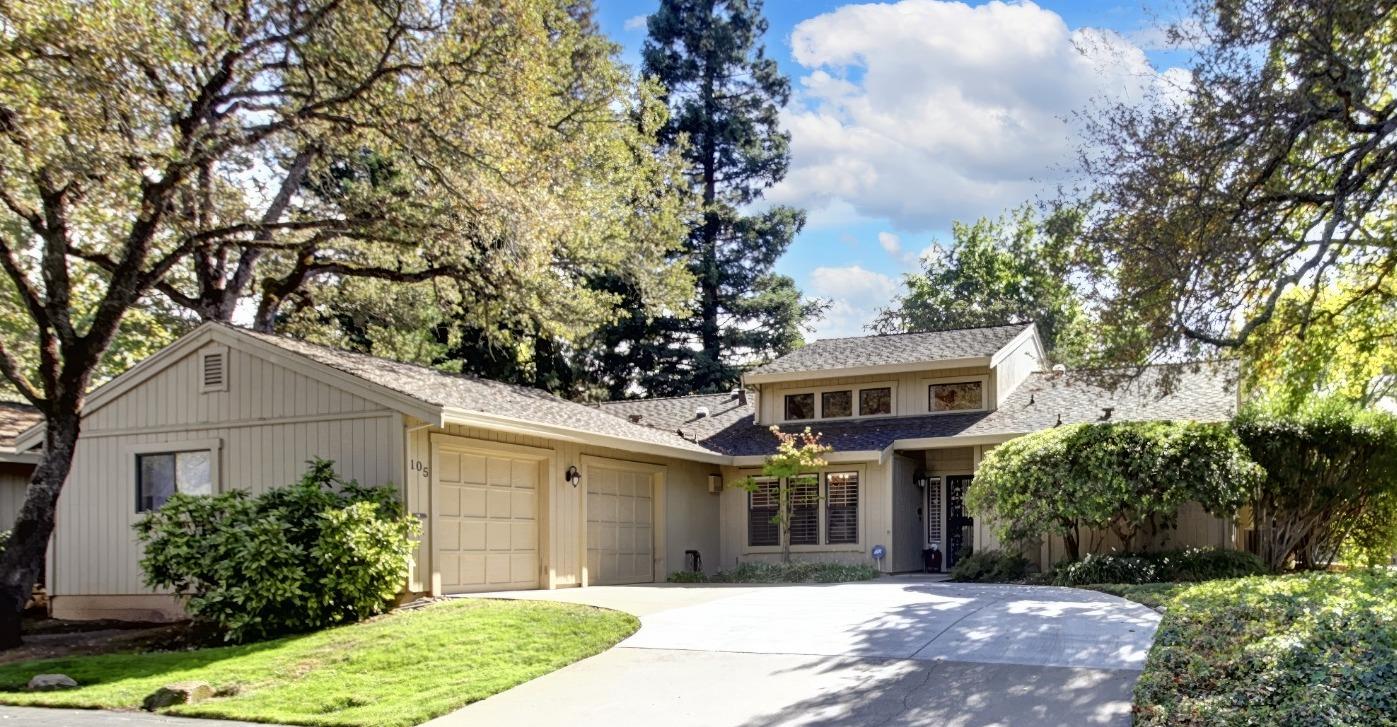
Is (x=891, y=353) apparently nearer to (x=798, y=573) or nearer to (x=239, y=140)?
(x=798, y=573)

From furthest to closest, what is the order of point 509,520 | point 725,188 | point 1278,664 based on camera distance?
point 725,188 < point 509,520 < point 1278,664

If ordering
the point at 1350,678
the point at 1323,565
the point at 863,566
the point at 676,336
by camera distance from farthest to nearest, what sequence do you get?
the point at 676,336 < the point at 863,566 < the point at 1323,565 < the point at 1350,678

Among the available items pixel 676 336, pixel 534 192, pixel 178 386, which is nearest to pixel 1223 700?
pixel 534 192

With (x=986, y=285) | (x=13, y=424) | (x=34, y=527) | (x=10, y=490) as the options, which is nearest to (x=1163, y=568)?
(x=34, y=527)

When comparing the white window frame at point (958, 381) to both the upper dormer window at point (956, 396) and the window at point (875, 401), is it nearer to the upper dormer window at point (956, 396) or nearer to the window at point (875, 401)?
the upper dormer window at point (956, 396)

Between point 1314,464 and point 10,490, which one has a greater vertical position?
point 1314,464

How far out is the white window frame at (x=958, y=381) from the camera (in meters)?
20.9

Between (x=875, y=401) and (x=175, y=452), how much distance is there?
41.7 feet

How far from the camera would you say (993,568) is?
17188 mm

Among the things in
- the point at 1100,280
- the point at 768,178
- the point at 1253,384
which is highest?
the point at 768,178

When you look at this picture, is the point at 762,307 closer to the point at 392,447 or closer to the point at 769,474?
the point at 769,474

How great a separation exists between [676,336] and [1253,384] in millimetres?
21705

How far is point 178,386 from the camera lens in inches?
612

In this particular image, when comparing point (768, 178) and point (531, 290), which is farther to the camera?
point (768, 178)
